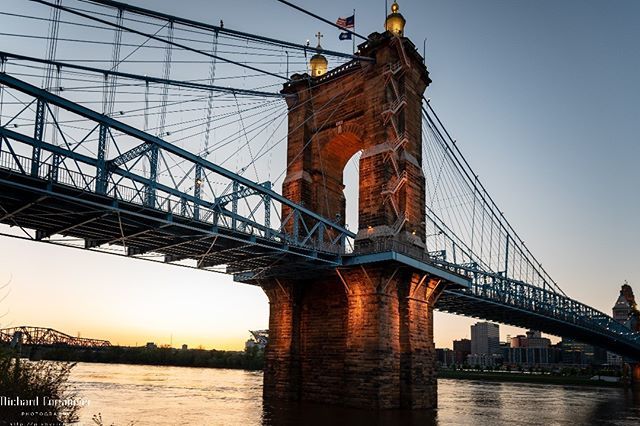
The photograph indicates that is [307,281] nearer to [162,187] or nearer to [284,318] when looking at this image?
[284,318]

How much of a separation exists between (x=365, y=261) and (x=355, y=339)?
5.27 metres

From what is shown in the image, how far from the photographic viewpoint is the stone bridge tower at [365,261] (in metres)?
37.1

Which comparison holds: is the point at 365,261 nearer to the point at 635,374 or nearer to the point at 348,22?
the point at 348,22

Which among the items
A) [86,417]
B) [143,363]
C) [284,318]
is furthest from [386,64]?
[143,363]

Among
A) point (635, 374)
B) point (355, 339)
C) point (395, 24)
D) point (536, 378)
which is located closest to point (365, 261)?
point (355, 339)

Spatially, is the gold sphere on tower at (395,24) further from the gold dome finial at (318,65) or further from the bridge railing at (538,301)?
the bridge railing at (538,301)

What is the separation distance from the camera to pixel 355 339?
37.4 metres

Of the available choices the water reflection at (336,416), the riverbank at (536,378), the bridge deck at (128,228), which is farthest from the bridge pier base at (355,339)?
the riverbank at (536,378)

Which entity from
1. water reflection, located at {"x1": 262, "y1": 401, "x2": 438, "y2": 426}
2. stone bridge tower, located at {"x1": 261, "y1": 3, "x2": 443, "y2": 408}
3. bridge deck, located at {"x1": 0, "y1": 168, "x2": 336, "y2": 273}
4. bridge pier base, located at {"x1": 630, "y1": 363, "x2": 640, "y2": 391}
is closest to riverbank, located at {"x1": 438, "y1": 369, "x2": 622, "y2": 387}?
bridge pier base, located at {"x1": 630, "y1": 363, "x2": 640, "y2": 391}

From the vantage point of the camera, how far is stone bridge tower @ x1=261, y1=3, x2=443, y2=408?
3712 cm

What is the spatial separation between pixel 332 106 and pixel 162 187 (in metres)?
21.5

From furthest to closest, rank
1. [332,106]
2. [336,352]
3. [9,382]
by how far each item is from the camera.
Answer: [332,106] < [336,352] < [9,382]

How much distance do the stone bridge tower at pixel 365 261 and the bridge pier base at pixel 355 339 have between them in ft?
0.24

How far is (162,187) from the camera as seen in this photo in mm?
28312
